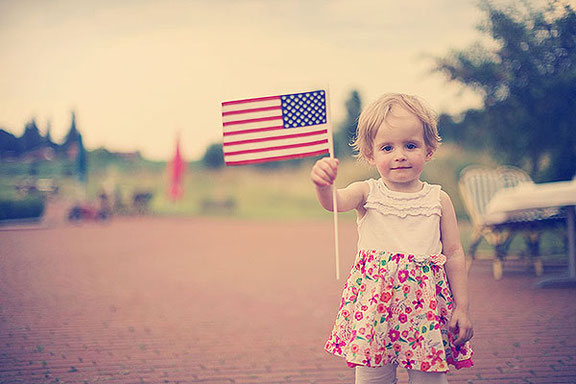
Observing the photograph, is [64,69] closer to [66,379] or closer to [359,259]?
[66,379]

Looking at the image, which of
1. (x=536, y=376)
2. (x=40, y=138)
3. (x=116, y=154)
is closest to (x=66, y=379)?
(x=536, y=376)

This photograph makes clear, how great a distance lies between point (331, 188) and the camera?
2.02 metres

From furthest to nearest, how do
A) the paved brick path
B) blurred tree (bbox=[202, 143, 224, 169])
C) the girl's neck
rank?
blurred tree (bbox=[202, 143, 224, 169]), the paved brick path, the girl's neck

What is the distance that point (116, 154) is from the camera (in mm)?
21797

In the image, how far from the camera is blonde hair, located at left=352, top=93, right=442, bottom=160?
85.7 inches

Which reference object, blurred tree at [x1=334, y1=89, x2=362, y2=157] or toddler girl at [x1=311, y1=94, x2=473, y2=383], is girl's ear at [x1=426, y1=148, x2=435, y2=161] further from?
blurred tree at [x1=334, y1=89, x2=362, y2=157]

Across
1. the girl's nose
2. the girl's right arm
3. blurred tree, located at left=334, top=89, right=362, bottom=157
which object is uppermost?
blurred tree, located at left=334, top=89, right=362, bottom=157

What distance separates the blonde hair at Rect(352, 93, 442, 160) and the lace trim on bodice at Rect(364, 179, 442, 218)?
0.19 m

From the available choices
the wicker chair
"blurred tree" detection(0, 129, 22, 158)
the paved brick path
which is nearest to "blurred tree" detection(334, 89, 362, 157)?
"blurred tree" detection(0, 129, 22, 158)

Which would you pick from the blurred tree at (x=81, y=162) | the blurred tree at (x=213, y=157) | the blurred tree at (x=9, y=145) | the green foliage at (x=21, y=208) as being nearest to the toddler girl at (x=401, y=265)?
the blurred tree at (x=9, y=145)

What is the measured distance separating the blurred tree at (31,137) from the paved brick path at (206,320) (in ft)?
6.67

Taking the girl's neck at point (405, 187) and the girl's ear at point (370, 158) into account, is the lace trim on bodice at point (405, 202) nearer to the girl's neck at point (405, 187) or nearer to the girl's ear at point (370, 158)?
the girl's neck at point (405, 187)

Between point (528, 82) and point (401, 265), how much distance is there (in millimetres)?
6486

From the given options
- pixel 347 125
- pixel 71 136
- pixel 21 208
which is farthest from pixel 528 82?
→ pixel 347 125
